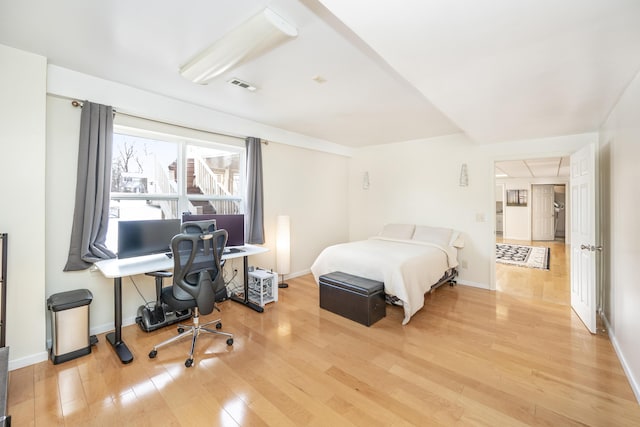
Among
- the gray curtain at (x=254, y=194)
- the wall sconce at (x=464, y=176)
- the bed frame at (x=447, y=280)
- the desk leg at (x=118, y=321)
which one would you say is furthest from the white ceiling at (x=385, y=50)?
the bed frame at (x=447, y=280)

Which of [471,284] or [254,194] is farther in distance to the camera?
[471,284]

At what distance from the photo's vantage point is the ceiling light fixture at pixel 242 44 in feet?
5.72

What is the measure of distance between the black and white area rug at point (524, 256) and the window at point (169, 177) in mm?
6035

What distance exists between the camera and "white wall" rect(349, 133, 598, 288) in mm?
4281

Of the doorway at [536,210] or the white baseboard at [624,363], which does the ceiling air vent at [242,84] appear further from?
the doorway at [536,210]

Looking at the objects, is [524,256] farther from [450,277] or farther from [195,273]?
[195,273]

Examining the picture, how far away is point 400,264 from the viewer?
318 centimetres

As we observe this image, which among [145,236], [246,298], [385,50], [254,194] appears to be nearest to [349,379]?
[246,298]

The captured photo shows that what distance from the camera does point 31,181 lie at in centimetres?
227

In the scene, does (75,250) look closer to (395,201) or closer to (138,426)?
(138,426)

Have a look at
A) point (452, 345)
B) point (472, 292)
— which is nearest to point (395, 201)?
point (472, 292)

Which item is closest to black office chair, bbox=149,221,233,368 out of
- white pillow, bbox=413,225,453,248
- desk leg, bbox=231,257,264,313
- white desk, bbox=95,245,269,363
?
white desk, bbox=95,245,269,363

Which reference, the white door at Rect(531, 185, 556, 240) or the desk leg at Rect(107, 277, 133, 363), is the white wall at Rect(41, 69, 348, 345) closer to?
the desk leg at Rect(107, 277, 133, 363)

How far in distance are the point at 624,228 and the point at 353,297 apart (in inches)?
97.6
